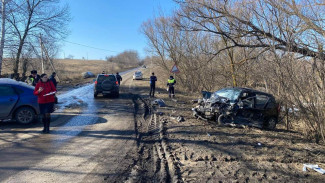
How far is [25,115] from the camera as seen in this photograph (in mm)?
7664

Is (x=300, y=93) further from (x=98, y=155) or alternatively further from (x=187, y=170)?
(x=98, y=155)

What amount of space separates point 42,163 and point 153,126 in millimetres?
3947

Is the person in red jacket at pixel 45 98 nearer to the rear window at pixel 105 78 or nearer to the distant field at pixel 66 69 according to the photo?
the rear window at pixel 105 78

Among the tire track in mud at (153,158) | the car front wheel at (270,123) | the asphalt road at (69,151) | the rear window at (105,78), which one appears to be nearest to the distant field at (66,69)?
the rear window at (105,78)

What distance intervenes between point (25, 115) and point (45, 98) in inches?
56.3

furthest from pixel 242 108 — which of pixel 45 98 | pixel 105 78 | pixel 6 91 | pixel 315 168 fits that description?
pixel 105 78

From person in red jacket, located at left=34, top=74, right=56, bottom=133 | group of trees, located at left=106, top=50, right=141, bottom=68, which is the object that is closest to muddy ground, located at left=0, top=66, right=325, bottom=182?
person in red jacket, located at left=34, top=74, right=56, bottom=133

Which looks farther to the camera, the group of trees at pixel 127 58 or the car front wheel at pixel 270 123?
the group of trees at pixel 127 58

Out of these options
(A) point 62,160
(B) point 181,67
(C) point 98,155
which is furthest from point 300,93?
(B) point 181,67

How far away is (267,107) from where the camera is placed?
28.5 ft

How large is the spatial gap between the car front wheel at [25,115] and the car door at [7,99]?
0.26 meters

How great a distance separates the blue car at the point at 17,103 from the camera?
7426mm

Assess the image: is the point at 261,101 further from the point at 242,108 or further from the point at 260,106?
the point at 242,108

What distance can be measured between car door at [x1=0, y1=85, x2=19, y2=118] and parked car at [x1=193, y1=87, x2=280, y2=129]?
658 centimetres
